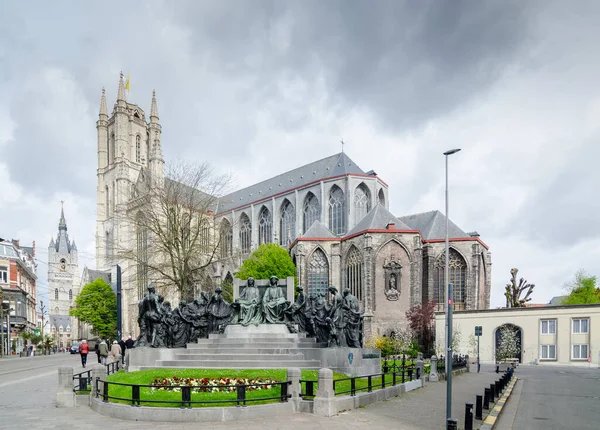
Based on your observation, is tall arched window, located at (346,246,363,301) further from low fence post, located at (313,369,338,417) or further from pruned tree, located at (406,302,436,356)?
low fence post, located at (313,369,338,417)

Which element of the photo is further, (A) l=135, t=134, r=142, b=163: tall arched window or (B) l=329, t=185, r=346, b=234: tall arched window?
(A) l=135, t=134, r=142, b=163: tall arched window

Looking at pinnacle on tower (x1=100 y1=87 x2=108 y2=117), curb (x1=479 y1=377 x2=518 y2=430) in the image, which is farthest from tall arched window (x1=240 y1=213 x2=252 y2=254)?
curb (x1=479 y1=377 x2=518 y2=430)

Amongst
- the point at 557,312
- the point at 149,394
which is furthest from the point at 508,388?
the point at 557,312

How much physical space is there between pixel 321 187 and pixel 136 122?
4228 cm

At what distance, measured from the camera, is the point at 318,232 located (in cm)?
5512

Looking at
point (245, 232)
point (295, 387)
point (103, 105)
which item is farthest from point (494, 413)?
point (103, 105)

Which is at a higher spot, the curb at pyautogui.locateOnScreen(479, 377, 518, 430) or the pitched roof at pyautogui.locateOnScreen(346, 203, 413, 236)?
the pitched roof at pyautogui.locateOnScreen(346, 203, 413, 236)

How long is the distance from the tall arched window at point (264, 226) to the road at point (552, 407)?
49.2 meters

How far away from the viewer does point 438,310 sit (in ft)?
156

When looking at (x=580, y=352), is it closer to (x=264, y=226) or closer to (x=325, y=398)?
(x=325, y=398)

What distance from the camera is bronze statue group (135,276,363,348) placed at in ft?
56.9

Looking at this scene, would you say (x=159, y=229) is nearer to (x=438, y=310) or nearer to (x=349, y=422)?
(x=349, y=422)

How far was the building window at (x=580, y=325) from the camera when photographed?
33656 mm

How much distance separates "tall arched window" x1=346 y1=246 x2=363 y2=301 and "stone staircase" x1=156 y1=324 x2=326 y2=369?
3247 centimetres
